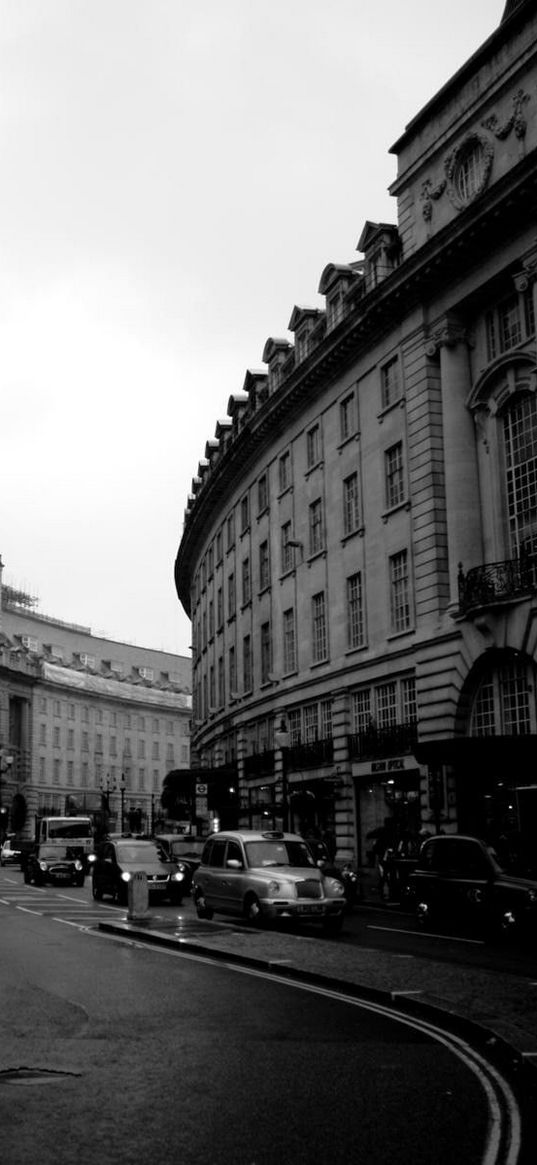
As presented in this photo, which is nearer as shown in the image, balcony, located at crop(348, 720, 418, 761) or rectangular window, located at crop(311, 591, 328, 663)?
balcony, located at crop(348, 720, 418, 761)

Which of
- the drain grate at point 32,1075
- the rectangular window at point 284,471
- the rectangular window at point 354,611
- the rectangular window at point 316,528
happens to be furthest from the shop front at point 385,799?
the drain grate at point 32,1075

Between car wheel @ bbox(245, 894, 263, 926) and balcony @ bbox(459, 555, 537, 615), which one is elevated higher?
balcony @ bbox(459, 555, 537, 615)

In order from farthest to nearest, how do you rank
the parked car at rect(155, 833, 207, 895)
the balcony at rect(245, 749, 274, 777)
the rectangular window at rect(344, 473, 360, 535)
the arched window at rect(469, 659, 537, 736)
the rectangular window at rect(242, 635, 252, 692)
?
the rectangular window at rect(242, 635, 252, 692)
the balcony at rect(245, 749, 274, 777)
the rectangular window at rect(344, 473, 360, 535)
the parked car at rect(155, 833, 207, 895)
the arched window at rect(469, 659, 537, 736)

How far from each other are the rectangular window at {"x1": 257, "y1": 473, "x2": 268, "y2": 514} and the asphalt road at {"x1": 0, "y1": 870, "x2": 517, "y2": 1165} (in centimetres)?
3770

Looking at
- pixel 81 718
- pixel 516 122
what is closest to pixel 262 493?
pixel 516 122

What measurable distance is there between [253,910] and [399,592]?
17320mm

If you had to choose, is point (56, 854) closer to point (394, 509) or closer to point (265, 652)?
point (265, 652)

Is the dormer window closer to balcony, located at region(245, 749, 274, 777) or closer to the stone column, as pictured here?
the stone column

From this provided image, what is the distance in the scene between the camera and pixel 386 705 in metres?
38.2

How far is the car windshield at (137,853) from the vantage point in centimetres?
3128

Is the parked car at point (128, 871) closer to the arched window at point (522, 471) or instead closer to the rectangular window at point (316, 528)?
the arched window at point (522, 471)

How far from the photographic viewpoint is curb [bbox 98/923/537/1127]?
8.32 metres

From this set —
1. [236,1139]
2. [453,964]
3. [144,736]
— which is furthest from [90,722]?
[236,1139]

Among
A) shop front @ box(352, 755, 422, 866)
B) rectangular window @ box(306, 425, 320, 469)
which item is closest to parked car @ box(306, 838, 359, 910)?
shop front @ box(352, 755, 422, 866)
